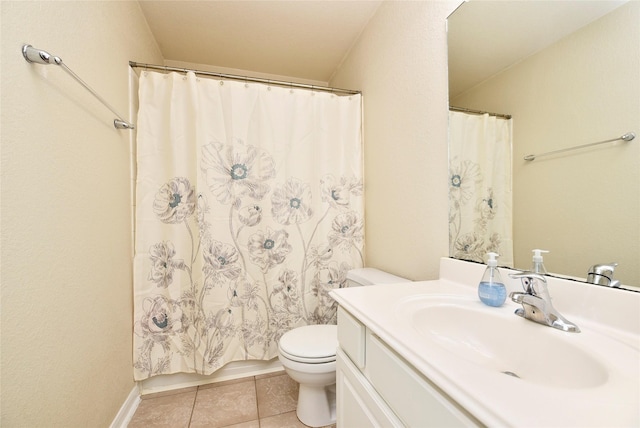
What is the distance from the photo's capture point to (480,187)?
1.00 metres

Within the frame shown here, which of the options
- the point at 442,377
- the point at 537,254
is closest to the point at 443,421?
the point at 442,377

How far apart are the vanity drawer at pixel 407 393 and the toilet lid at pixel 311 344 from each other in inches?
21.0

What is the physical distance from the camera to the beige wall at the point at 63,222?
69cm

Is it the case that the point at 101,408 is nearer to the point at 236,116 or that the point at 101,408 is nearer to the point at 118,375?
the point at 118,375

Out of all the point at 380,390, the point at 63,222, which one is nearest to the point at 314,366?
the point at 380,390

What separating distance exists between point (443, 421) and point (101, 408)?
1407mm

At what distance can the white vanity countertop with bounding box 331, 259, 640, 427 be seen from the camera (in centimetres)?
35

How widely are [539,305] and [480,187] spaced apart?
1.63 ft

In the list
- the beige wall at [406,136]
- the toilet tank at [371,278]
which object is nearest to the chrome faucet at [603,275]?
the beige wall at [406,136]

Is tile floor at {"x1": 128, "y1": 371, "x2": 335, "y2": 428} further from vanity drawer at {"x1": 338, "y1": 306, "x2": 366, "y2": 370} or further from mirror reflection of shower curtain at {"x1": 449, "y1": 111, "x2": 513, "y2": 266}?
mirror reflection of shower curtain at {"x1": 449, "y1": 111, "x2": 513, "y2": 266}

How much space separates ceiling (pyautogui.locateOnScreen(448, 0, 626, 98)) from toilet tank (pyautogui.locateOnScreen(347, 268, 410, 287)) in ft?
3.09

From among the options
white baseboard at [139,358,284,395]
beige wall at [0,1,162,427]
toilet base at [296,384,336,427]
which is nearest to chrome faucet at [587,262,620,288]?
toilet base at [296,384,336,427]

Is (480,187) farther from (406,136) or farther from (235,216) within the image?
(235,216)

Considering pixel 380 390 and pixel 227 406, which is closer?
pixel 380 390
